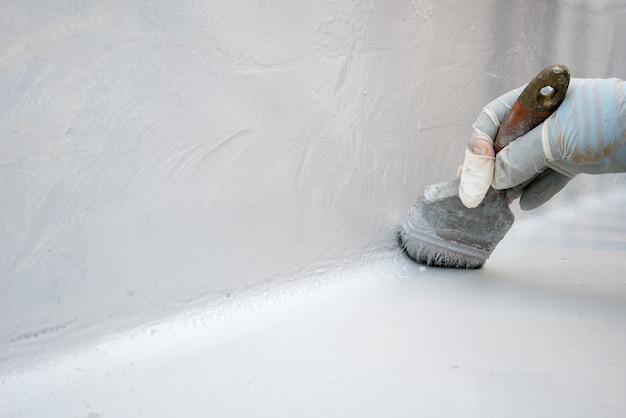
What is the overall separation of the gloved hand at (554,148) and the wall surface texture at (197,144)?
297mm

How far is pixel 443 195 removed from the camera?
1719mm

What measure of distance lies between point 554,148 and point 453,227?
389 mm

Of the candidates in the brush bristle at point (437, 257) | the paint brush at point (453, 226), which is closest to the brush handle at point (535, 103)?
the paint brush at point (453, 226)

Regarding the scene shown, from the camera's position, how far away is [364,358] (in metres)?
1.17

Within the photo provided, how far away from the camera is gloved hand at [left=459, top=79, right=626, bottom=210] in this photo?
1.38 m

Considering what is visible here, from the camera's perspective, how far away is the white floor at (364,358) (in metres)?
1.00

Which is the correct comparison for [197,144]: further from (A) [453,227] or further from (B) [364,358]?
(A) [453,227]

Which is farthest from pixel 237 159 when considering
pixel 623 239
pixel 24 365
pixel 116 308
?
pixel 623 239

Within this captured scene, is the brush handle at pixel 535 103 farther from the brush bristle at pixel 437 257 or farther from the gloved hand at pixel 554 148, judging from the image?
the brush bristle at pixel 437 257

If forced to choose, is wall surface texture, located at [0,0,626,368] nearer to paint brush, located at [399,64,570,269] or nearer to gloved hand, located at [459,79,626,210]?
paint brush, located at [399,64,570,269]

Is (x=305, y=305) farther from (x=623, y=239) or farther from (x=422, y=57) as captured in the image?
(x=623, y=239)

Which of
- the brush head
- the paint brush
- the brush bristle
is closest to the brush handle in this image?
the paint brush

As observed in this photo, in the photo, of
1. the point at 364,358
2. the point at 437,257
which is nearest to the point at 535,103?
the point at 437,257

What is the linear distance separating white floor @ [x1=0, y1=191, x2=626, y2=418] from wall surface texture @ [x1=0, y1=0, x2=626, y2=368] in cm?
7
